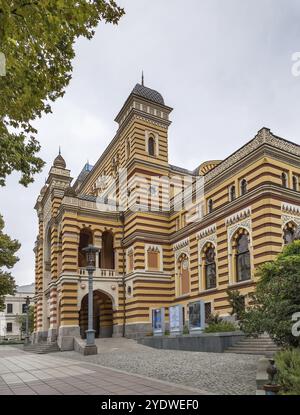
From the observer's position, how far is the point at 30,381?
1223cm

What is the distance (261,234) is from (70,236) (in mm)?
15352

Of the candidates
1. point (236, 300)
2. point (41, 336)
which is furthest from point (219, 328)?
point (41, 336)

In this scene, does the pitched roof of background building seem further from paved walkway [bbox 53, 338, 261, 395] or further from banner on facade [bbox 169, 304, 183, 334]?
paved walkway [bbox 53, 338, 261, 395]

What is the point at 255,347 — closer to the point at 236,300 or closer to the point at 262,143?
the point at 236,300

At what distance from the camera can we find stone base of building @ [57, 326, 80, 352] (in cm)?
2928

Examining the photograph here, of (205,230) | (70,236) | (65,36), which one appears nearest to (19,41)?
(65,36)

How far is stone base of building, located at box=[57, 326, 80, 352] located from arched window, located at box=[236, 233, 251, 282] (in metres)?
13.1

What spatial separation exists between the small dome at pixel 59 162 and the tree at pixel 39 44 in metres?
28.5

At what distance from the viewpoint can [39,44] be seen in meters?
7.75

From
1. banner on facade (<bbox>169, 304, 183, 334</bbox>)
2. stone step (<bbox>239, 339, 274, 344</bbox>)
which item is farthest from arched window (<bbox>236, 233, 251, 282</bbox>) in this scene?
stone step (<bbox>239, 339, 274, 344</bbox>)

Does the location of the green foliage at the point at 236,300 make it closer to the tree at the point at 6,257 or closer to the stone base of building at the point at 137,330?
the stone base of building at the point at 137,330

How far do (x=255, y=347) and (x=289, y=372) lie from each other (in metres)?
10.4

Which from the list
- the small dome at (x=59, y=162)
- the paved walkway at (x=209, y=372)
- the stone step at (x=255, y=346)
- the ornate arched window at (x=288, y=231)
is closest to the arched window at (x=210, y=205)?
the ornate arched window at (x=288, y=231)
